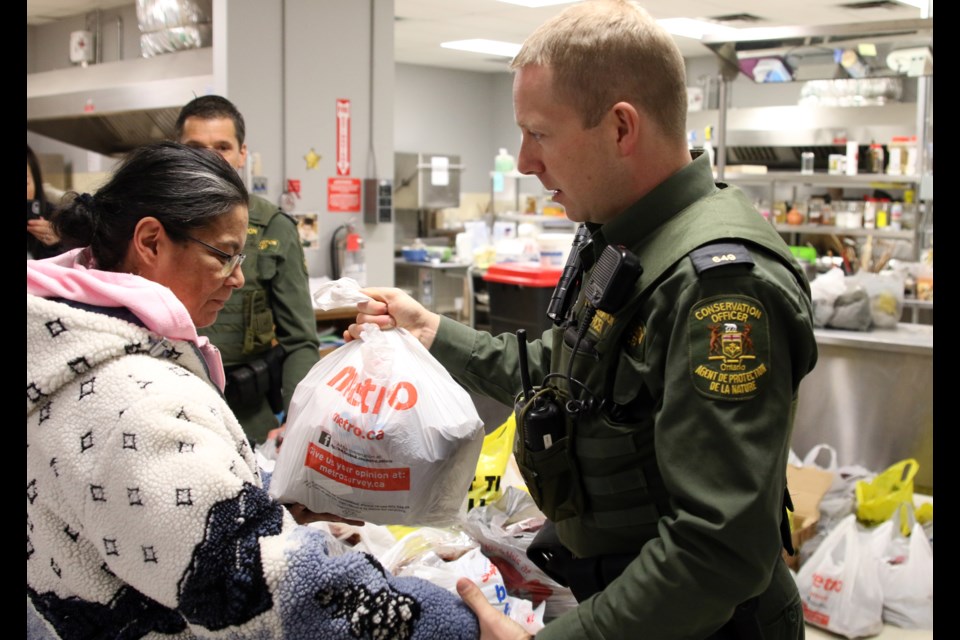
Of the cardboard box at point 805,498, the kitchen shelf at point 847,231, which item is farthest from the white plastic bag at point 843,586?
the kitchen shelf at point 847,231

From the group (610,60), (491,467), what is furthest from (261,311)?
(610,60)

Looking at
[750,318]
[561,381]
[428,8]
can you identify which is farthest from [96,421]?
[428,8]

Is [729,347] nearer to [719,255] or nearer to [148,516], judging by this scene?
[719,255]

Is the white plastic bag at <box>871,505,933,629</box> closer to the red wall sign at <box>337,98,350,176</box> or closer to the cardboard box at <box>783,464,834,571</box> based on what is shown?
the cardboard box at <box>783,464,834,571</box>

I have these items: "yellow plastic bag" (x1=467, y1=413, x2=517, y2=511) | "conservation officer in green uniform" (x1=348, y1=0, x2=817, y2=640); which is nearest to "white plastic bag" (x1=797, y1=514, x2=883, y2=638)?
"yellow plastic bag" (x1=467, y1=413, x2=517, y2=511)

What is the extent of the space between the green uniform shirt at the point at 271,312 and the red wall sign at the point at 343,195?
6.56ft

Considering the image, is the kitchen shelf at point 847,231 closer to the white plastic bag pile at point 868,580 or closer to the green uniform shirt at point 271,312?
the white plastic bag pile at point 868,580

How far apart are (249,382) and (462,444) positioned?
1.36m

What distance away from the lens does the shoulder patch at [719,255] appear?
1170mm

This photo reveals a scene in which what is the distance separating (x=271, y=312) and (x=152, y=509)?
1895 mm

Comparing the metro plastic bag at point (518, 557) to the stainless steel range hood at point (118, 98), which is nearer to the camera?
the metro plastic bag at point (518, 557)

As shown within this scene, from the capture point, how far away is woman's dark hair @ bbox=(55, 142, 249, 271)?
1.33 meters

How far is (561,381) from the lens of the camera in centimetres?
140

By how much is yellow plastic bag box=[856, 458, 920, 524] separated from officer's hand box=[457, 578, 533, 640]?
116 inches
